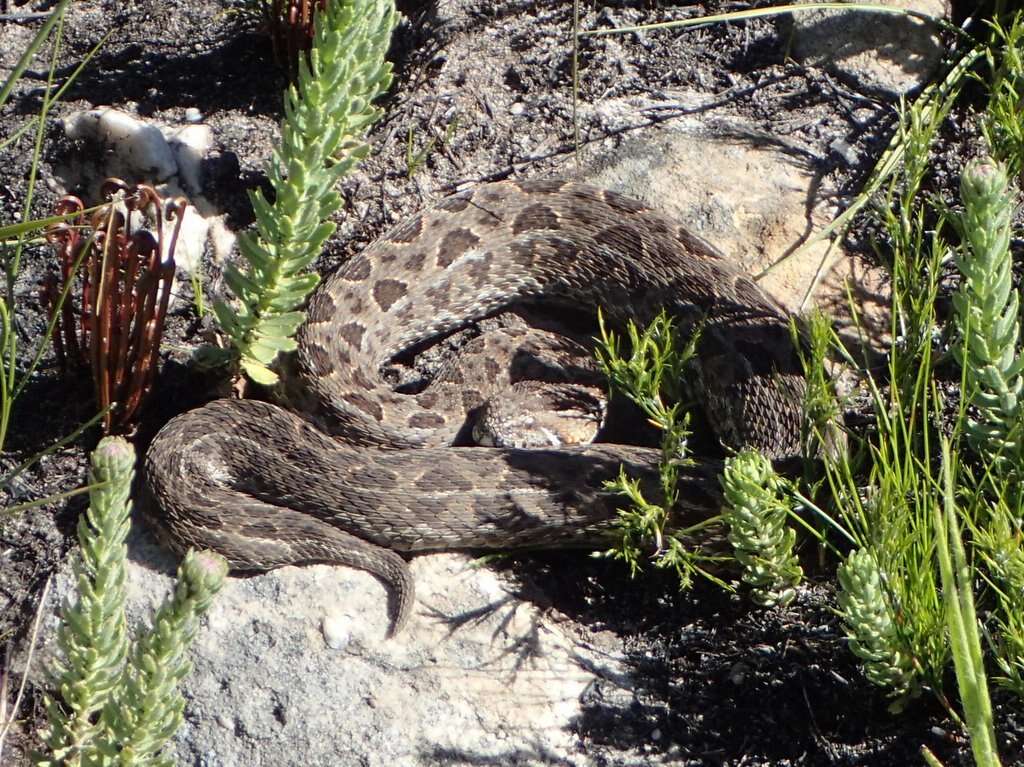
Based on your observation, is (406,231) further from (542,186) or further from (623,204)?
(623,204)

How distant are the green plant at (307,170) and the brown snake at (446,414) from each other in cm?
60

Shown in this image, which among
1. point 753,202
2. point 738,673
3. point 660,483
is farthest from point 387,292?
point 738,673

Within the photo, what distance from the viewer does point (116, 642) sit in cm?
301

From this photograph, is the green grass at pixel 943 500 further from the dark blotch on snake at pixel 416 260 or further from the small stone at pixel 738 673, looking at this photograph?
the dark blotch on snake at pixel 416 260

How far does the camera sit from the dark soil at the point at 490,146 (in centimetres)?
426

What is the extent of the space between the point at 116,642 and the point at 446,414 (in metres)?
2.71

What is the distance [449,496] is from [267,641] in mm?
975

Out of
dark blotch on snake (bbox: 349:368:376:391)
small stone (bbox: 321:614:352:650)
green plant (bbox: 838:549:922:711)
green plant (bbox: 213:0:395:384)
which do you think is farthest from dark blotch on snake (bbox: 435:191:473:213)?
green plant (bbox: 838:549:922:711)

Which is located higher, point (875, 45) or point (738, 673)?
point (875, 45)

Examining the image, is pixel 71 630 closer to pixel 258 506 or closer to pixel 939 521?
pixel 258 506

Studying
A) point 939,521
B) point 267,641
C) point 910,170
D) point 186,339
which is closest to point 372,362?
point 186,339

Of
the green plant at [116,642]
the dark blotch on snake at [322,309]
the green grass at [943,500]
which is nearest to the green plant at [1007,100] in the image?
the green grass at [943,500]

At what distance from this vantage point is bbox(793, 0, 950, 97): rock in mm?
6051

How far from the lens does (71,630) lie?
9.92 ft
